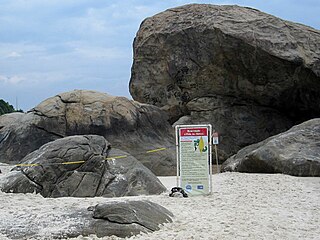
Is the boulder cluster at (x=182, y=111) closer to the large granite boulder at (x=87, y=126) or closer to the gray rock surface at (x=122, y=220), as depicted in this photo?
the large granite boulder at (x=87, y=126)

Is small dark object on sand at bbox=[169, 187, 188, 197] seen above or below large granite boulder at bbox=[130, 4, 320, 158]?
below

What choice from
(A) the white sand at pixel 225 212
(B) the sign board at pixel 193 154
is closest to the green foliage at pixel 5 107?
(B) the sign board at pixel 193 154

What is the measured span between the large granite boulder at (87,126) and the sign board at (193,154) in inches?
146

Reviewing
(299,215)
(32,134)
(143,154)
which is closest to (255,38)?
(143,154)

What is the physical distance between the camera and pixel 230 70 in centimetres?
1712

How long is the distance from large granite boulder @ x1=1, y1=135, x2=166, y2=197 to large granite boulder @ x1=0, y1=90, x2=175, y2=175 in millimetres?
3599

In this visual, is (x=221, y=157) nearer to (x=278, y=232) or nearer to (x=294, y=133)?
(x=294, y=133)

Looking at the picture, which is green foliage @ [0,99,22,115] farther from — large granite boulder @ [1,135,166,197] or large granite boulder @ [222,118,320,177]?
large granite boulder @ [1,135,166,197]

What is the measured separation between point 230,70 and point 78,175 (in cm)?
916

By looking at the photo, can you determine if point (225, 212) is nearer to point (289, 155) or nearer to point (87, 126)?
point (289, 155)

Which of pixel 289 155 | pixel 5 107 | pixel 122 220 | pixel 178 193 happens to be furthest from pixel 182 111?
pixel 5 107

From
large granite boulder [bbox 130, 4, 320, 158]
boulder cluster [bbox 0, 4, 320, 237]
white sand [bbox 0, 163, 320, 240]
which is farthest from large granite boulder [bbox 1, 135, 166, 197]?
large granite boulder [bbox 130, 4, 320, 158]

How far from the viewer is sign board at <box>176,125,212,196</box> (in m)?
9.37

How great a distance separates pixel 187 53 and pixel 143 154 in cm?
541
